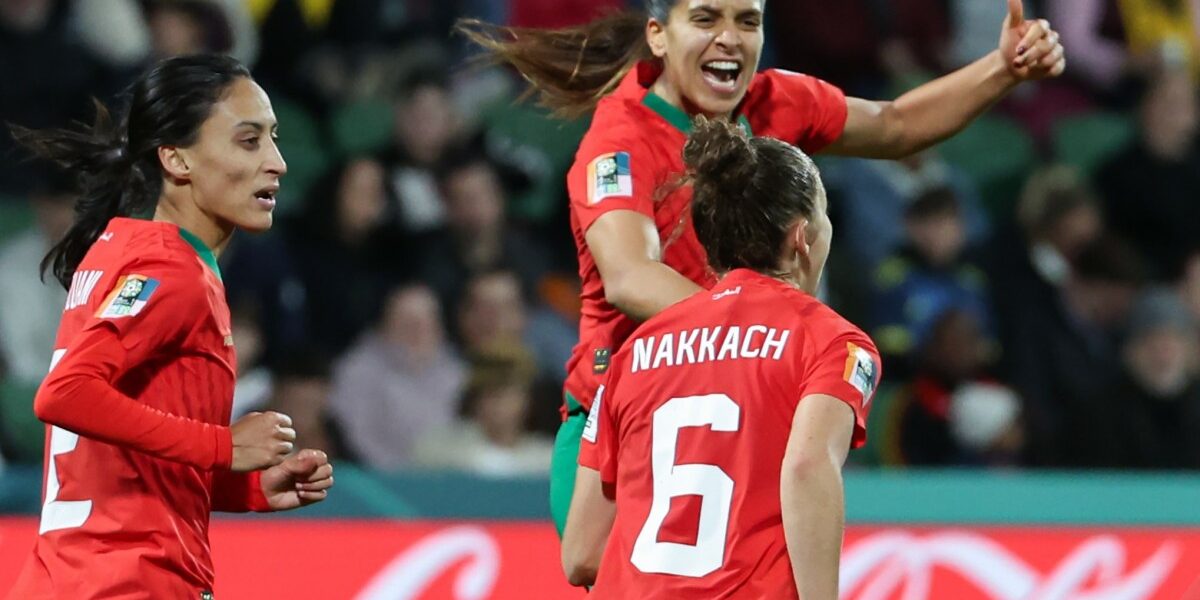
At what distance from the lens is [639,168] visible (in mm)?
3881

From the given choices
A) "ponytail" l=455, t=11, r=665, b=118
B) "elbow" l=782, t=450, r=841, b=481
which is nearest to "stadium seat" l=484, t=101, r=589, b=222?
"ponytail" l=455, t=11, r=665, b=118

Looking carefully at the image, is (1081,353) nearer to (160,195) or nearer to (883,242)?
(883,242)

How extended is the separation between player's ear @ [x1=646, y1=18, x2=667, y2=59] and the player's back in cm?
115

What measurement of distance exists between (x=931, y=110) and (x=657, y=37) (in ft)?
2.47

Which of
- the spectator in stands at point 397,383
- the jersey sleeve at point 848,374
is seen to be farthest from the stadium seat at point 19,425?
the jersey sleeve at point 848,374

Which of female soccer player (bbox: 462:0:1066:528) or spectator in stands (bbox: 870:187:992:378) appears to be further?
spectator in stands (bbox: 870:187:992:378)

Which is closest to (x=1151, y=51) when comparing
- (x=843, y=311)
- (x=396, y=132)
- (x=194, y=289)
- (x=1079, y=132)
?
(x=1079, y=132)

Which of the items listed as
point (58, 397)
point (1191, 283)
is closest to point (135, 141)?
point (58, 397)

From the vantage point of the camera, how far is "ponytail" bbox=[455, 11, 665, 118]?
4.31 meters

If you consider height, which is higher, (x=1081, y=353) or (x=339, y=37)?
(x=339, y=37)

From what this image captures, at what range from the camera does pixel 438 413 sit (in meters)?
7.39

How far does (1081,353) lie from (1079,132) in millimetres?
1261

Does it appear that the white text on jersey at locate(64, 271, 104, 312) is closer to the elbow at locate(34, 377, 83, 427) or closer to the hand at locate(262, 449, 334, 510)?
the elbow at locate(34, 377, 83, 427)

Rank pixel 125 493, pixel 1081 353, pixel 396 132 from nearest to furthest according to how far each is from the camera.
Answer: pixel 125 493, pixel 396 132, pixel 1081 353
